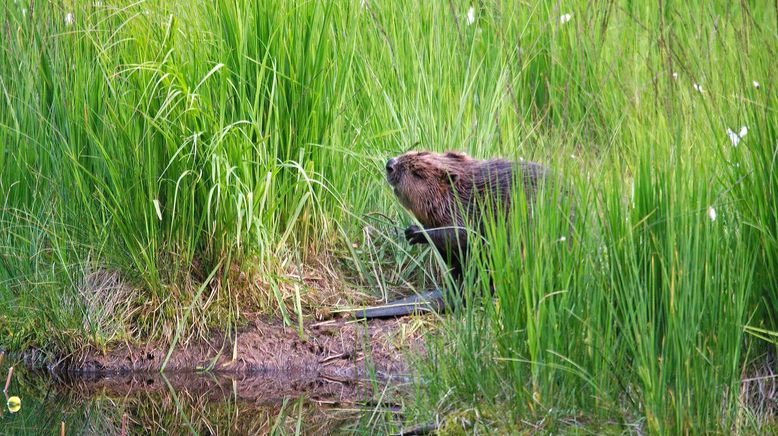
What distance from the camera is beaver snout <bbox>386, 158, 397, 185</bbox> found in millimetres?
4747

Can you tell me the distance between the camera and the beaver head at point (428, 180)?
182 inches

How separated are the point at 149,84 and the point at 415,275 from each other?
5.28 feet

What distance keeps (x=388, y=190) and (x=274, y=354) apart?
1032 mm

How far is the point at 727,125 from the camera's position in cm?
342

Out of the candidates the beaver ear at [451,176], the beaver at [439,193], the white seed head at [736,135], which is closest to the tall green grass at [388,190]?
the white seed head at [736,135]

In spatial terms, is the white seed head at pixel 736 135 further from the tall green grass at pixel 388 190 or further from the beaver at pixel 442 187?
the beaver at pixel 442 187

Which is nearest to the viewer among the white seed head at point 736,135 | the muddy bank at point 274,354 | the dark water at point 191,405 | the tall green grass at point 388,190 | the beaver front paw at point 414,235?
the tall green grass at point 388,190

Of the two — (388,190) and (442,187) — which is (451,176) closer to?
(442,187)

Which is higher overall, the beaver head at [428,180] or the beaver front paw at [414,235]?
the beaver head at [428,180]

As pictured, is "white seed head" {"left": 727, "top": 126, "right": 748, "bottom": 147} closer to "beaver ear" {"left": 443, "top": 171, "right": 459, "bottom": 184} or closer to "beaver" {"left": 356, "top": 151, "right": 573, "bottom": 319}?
"beaver" {"left": 356, "top": 151, "right": 573, "bottom": 319}

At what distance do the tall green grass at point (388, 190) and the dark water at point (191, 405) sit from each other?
9.9 inches

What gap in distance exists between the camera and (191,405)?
4.19 metres

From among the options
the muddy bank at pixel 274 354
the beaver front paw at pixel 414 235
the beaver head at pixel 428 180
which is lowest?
the muddy bank at pixel 274 354

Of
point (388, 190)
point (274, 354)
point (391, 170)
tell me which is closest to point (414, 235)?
point (391, 170)
